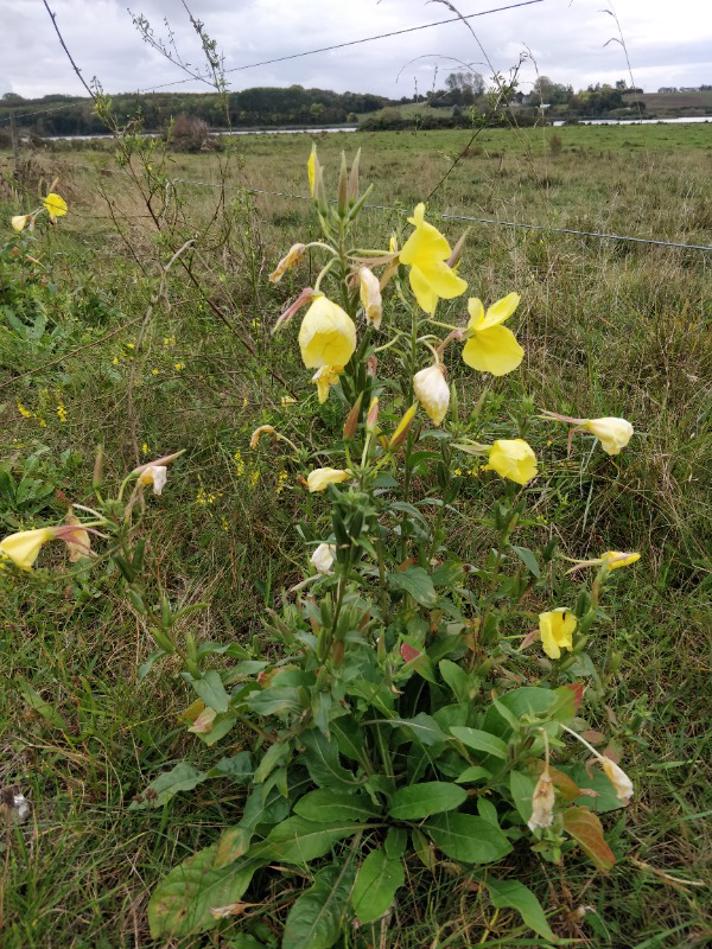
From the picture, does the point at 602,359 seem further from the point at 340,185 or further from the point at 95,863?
the point at 95,863

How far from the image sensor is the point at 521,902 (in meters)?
1.21

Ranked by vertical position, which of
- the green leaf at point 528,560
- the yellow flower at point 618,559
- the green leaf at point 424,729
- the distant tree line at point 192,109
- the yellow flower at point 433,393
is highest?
the distant tree line at point 192,109

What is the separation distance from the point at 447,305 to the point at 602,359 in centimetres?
86

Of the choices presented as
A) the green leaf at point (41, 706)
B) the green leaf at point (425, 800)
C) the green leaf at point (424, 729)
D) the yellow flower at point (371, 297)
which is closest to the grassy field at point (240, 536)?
the green leaf at point (41, 706)

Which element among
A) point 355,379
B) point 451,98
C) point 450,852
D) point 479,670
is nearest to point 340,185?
point 355,379

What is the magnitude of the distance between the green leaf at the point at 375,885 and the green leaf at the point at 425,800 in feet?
0.28

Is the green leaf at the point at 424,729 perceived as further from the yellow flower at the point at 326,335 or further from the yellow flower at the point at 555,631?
the yellow flower at the point at 326,335

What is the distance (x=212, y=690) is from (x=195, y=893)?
15.6 inches

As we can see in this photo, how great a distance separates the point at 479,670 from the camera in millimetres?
1459

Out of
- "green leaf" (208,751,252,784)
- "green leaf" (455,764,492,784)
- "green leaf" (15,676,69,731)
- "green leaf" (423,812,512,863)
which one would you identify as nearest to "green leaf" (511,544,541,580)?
"green leaf" (455,764,492,784)

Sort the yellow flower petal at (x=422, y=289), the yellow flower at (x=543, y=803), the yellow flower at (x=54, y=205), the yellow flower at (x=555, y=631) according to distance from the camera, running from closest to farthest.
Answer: the yellow flower at (x=543, y=803) < the yellow flower petal at (x=422, y=289) < the yellow flower at (x=555, y=631) < the yellow flower at (x=54, y=205)

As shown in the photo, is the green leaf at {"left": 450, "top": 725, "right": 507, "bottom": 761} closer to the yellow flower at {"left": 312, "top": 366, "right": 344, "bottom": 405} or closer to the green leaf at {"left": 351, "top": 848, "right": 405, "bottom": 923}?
the green leaf at {"left": 351, "top": 848, "right": 405, "bottom": 923}

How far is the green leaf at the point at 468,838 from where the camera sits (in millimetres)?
1253

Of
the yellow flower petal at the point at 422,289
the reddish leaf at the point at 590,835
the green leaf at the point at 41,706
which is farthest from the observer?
the green leaf at the point at 41,706
